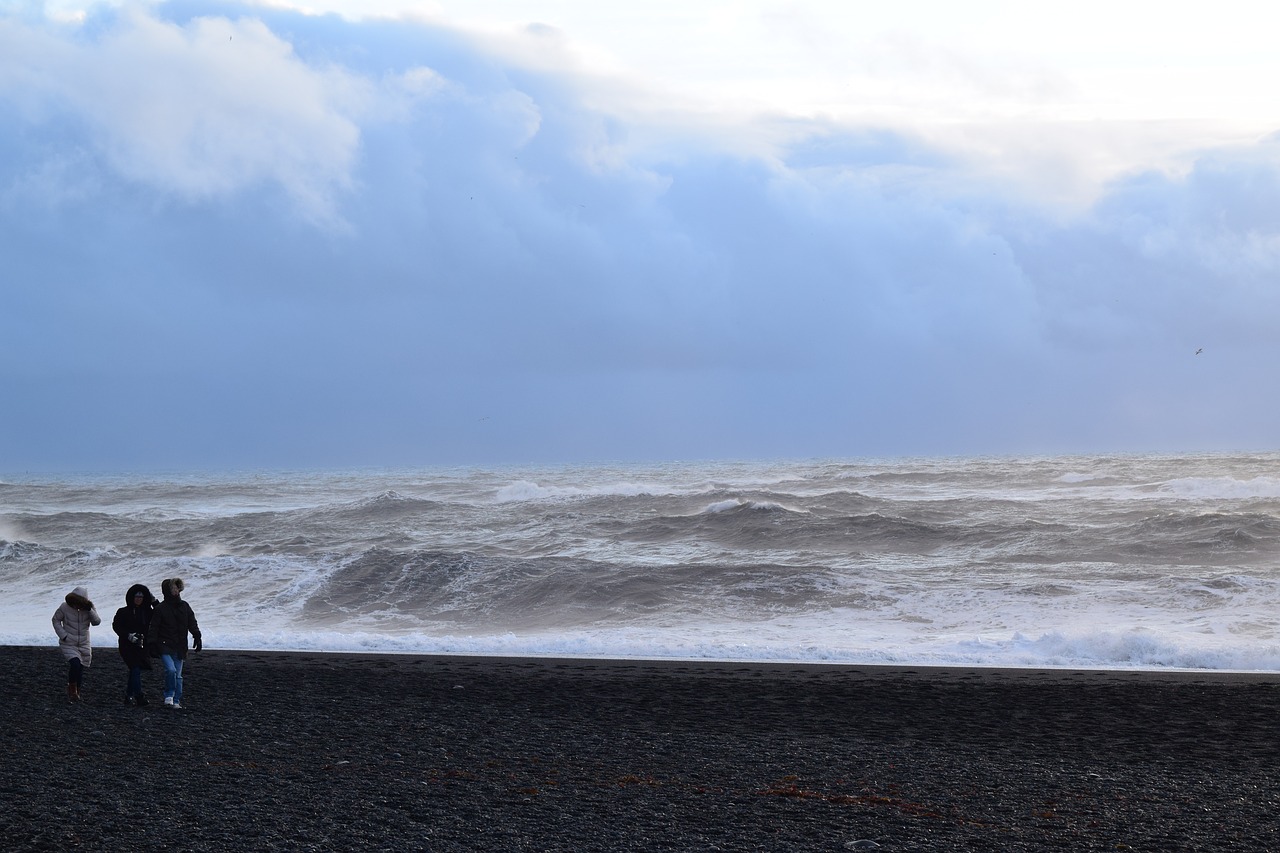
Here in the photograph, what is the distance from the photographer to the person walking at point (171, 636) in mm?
10445

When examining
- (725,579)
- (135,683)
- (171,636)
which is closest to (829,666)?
(725,579)

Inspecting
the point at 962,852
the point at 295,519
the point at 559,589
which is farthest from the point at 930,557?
the point at 295,519

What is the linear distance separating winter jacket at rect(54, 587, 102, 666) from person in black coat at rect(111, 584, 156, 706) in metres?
0.62

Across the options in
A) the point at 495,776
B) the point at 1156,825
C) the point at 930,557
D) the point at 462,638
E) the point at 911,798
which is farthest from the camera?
the point at 930,557

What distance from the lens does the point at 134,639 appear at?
10.5 m

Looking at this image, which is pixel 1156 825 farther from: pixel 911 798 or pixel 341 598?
pixel 341 598

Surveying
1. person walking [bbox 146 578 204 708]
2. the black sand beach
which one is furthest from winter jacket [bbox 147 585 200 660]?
the black sand beach

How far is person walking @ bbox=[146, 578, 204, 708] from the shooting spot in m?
10.4

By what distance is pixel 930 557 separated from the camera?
77.2ft

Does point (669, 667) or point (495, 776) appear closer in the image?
point (495, 776)

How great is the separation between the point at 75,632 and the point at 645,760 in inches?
271

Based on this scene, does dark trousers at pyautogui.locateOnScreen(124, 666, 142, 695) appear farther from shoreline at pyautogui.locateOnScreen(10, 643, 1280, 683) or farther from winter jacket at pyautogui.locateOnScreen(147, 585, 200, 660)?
shoreline at pyautogui.locateOnScreen(10, 643, 1280, 683)

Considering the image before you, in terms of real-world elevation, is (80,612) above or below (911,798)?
above

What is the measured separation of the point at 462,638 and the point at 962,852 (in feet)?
37.0
